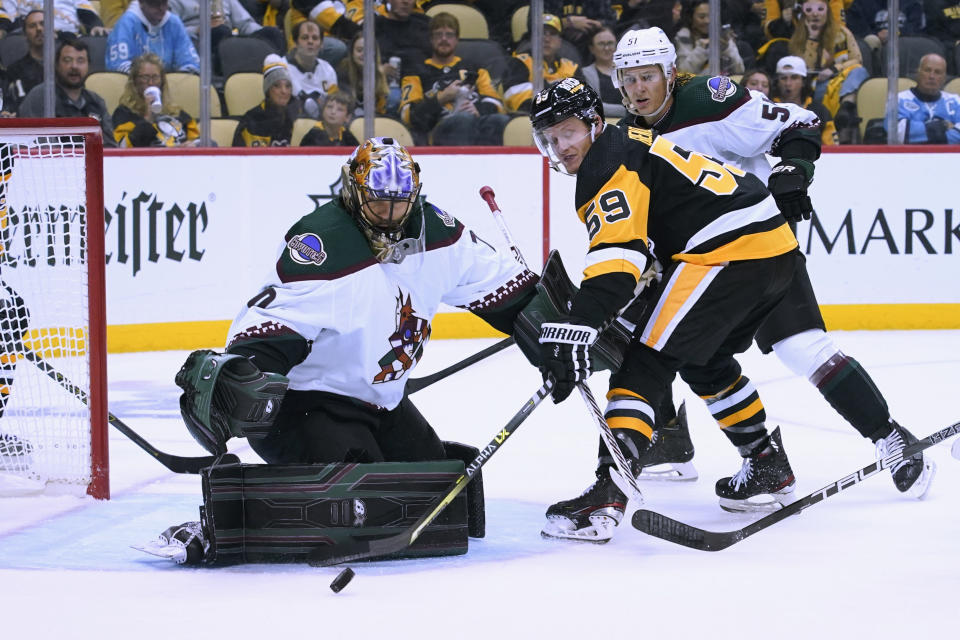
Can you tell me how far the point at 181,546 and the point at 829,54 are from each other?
499 cm

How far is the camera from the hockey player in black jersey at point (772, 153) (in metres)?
3.03

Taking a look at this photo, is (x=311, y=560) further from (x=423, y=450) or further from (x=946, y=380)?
(x=946, y=380)

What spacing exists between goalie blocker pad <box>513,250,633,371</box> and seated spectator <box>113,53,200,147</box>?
137 inches

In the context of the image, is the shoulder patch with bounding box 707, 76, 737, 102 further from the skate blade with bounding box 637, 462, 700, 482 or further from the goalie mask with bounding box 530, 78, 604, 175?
the skate blade with bounding box 637, 462, 700, 482

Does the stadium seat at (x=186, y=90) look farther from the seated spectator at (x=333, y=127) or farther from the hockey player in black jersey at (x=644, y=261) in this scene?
the hockey player in black jersey at (x=644, y=261)

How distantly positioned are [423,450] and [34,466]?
1.05 m

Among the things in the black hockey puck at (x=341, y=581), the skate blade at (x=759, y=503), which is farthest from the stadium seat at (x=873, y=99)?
the black hockey puck at (x=341, y=581)

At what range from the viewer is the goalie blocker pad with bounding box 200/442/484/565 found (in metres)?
2.47

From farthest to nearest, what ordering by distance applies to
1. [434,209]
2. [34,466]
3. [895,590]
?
1. [34,466]
2. [434,209]
3. [895,590]

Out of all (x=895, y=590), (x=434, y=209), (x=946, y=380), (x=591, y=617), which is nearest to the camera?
(x=591, y=617)

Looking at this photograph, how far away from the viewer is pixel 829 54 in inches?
260

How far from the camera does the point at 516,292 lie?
2.83 m

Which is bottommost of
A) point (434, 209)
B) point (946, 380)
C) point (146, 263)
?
point (946, 380)

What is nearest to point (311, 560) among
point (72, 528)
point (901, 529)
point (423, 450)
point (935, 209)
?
point (423, 450)
